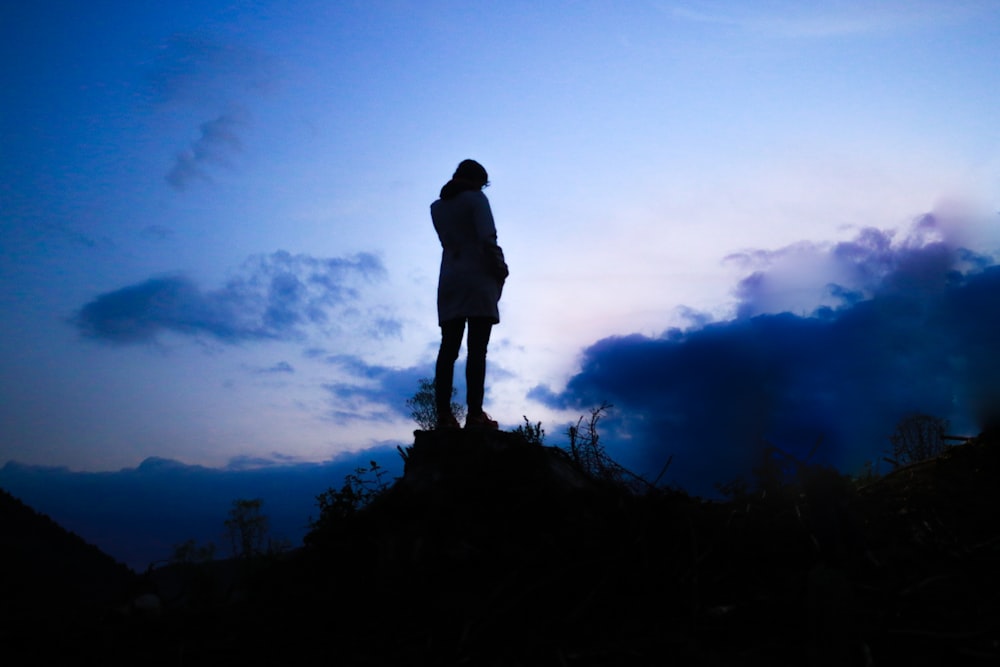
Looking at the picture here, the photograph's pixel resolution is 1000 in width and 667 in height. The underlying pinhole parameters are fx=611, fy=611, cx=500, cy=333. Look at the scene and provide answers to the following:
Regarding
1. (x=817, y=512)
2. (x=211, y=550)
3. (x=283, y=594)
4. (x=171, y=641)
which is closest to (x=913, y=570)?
(x=817, y=512)

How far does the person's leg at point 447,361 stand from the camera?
Result: 297 inches

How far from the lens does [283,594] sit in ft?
16.5

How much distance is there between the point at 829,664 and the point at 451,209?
20.5ft

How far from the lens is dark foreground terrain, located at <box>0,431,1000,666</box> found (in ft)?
11.7

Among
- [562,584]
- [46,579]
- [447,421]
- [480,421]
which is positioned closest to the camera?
[562,584]

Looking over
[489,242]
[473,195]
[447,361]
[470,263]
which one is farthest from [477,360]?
[473,195]

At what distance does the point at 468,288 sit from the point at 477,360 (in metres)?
0.89

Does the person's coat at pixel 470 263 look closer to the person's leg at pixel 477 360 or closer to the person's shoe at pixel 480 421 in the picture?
the person's leg at pixel 477 360

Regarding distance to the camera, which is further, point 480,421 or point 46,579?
point 480,421

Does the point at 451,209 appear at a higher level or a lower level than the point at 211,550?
Result: higher

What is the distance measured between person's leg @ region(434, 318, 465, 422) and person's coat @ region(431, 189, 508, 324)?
0.14m

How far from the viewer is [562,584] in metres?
4.22

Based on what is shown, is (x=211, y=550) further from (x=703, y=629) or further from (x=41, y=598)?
(x=703, y=629)

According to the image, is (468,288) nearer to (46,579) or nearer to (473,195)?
(473,195)
